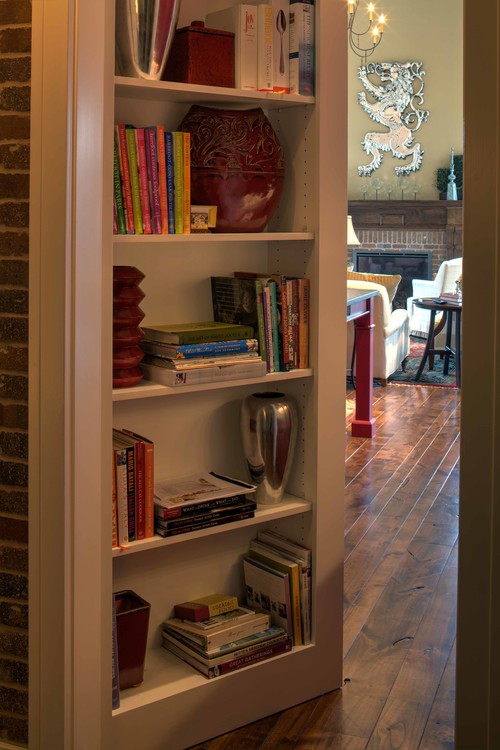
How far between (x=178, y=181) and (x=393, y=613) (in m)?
1.75

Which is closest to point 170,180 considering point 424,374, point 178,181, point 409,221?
point 178,181

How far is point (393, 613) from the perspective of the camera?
3199 millimetres

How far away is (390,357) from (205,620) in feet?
16.2

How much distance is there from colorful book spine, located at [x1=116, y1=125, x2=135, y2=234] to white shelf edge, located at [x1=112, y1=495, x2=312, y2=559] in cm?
75

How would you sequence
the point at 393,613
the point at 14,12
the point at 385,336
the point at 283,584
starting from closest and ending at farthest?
1. the point at 14,12
2. the point at 283,584
3. the point at 393,613
4. the point at 385,336

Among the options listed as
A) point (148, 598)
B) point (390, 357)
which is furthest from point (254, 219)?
point (390, 357)

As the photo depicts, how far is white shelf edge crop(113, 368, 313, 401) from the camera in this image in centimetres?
217

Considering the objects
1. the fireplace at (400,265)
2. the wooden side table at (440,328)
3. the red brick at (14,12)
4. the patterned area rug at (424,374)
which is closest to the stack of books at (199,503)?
the red brick at (14,12)

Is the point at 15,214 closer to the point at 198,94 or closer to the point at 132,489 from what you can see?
the point at 198,94

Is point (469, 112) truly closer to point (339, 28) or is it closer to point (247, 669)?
point (339, 28)

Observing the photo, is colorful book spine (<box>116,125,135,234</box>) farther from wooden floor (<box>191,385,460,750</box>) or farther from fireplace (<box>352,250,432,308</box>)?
fireplace (<box>352,250,432,308</box>)

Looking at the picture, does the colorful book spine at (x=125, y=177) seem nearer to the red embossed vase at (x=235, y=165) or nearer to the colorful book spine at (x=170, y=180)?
the colorful book spine at (x=170, y=180)

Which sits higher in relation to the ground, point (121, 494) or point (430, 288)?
point (430, 288)

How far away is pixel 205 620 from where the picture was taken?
2.51 m
